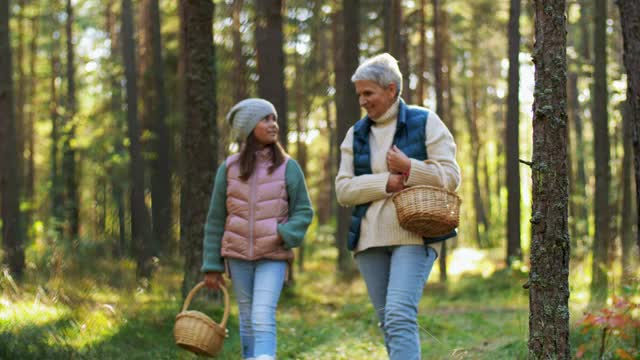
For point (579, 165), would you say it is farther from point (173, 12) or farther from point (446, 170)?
point (446, 170)

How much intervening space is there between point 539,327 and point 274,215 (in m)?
2.01

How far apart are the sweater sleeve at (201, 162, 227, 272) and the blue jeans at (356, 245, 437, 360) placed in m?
1.11

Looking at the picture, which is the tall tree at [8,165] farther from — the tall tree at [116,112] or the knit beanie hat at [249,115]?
the knit beanie hat at [249,115]

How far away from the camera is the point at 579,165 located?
108 ft

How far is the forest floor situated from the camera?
6680 mm

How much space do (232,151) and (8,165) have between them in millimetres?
6117

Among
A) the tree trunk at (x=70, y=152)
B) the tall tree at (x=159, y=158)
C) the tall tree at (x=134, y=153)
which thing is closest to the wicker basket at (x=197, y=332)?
the tall tree at (x=134, y=153)

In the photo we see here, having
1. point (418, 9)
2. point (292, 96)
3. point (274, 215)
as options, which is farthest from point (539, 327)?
point (292, 96)

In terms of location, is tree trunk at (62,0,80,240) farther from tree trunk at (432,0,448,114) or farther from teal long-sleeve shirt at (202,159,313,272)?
teal long-sleeve shirt at (202,159,313,272)

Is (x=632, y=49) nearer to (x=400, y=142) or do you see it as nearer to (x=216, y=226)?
(x=400, y=142)

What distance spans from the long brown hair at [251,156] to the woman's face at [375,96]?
847 millimetres

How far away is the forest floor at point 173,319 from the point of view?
6.68 metres

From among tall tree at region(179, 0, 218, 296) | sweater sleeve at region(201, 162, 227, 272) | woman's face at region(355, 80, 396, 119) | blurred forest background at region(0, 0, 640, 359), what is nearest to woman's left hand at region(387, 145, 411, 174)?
woman's face at region(355, 80, 396, 119)

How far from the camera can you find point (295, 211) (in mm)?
5910
